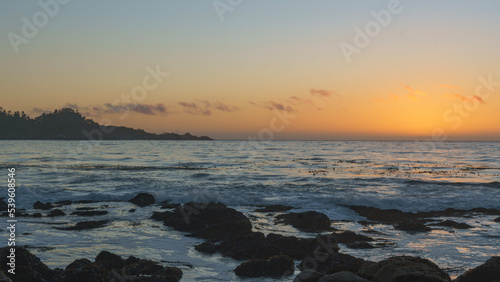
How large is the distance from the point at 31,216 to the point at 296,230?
11.5 metres

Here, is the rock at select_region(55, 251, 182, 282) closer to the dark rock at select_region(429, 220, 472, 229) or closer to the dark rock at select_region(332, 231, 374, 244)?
the dark rock at select_region(332, 231, 374, 244)

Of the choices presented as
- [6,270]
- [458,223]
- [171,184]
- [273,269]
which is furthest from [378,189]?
[6,270]

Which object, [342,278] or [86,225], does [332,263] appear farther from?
[86,225]

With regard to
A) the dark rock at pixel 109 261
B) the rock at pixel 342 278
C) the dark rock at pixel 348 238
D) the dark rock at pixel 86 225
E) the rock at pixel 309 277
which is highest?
the rock at pixel 342 278

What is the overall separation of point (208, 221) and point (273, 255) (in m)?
4.80

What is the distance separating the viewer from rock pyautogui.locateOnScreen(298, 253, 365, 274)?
9.72m

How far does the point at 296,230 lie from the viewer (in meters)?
15.6

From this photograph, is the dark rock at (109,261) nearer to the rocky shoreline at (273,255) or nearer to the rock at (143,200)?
the rocky shoreline at (273,255)

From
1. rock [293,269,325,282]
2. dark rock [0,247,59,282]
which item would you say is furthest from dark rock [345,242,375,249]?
dark rock [0,247,59,282]

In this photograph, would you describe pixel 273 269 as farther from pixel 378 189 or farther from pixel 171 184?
pixel 171 184

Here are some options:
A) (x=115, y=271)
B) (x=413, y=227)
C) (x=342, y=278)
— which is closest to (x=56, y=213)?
(x=115, y=271)

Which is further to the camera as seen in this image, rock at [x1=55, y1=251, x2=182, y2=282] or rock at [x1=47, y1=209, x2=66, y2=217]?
rock at [x1=47, y1=209, x2=66, y2=217]

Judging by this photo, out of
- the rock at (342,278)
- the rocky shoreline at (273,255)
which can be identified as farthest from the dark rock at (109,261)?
the rock at (342,278)

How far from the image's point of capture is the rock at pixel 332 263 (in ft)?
31.9
